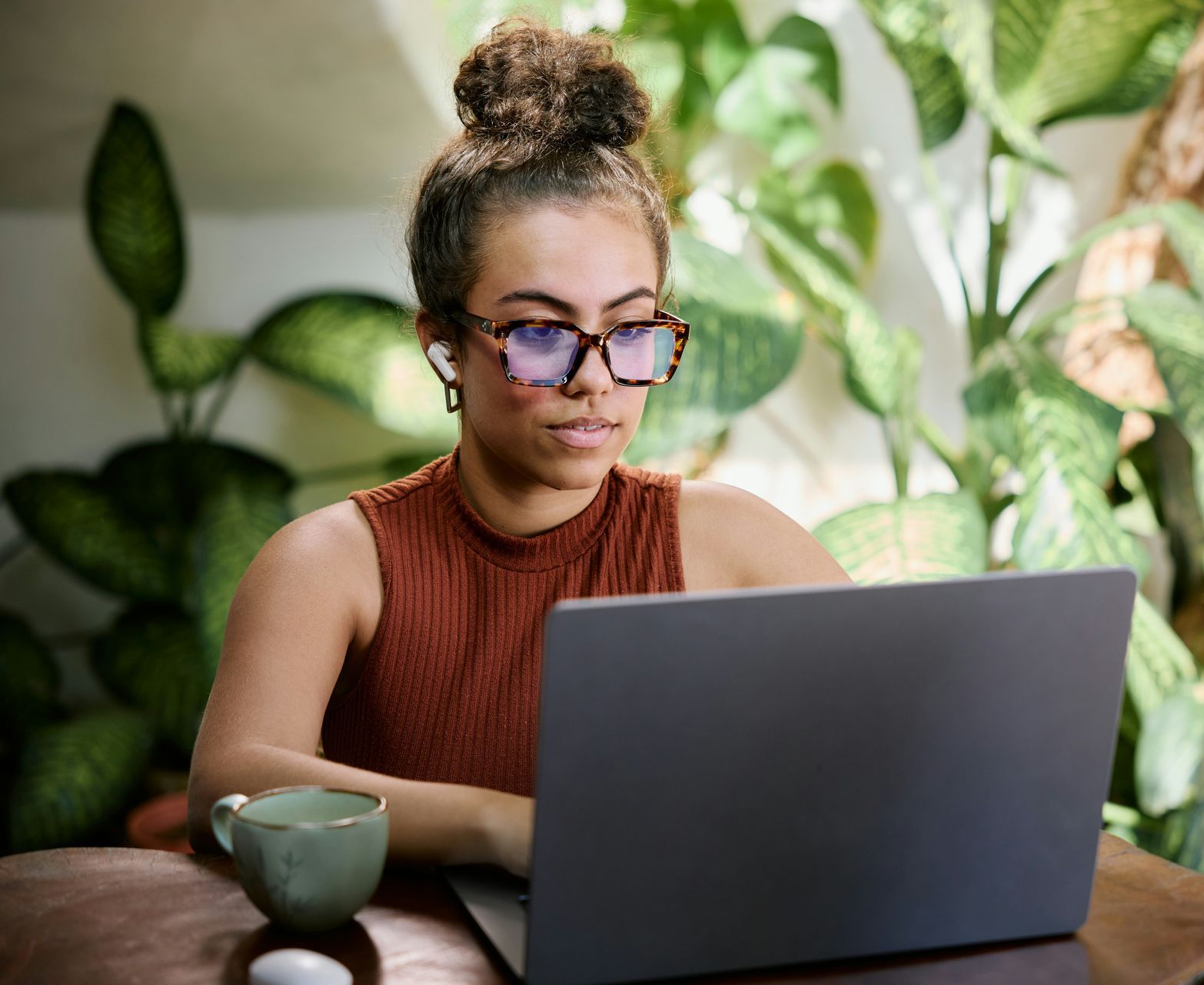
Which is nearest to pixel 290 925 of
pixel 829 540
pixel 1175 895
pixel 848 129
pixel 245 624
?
pixel 245 624

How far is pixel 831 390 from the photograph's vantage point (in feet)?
9.56

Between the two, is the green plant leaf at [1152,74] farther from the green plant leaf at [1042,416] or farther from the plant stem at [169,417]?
the plant stem at [169,417]

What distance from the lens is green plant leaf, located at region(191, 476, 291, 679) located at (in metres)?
2.20

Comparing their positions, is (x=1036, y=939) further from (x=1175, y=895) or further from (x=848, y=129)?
(x=848, y=129)

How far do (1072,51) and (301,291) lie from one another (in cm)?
166

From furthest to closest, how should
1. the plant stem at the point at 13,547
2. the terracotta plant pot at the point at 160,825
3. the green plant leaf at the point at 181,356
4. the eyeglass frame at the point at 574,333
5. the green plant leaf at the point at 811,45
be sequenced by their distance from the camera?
the plant stem at the point at 13,547 → the green plant leaf at the point at 811,45 → the green plant leaf at the point at 181,356 → the terracotta plant pot at the point at 160,825 → the eyeglass frame at the point at 574,333

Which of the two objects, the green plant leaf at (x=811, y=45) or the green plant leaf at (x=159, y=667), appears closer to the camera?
the green plant leaf at (x=159, y=667)

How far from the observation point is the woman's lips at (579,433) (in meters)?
1.04

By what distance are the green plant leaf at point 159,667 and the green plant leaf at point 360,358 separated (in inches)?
21.7

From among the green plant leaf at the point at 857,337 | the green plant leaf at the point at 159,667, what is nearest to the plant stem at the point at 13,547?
the green plant leaf at the point at 159,667

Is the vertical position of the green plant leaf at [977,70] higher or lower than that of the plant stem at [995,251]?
higher

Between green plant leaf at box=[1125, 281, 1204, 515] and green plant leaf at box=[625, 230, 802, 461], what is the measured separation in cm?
50

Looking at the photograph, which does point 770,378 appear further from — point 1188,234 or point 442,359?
point 442,359

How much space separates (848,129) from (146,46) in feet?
4.81
